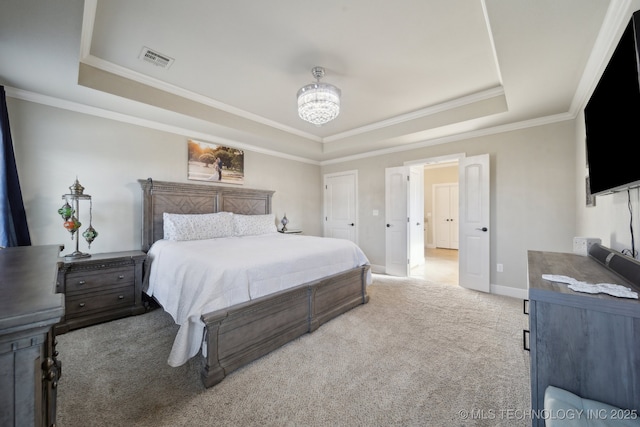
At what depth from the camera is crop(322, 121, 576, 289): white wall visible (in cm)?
313

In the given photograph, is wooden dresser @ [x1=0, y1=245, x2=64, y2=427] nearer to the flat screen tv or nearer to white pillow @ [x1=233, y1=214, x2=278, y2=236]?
the flat screen tv

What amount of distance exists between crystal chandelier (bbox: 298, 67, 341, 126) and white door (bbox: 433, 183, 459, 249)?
6.36m

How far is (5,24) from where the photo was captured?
5.47 feet

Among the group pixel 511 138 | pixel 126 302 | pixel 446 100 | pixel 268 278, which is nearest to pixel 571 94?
pixel 511 138

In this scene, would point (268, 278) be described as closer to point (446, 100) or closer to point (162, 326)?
point (162, 326)

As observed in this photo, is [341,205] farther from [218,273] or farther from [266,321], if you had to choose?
[218,273]

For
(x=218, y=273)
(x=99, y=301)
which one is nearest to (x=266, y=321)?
(x=218, y=273)

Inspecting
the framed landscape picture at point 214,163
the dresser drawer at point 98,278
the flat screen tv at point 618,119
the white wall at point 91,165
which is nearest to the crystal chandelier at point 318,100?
the flat screen tv at point 618,119

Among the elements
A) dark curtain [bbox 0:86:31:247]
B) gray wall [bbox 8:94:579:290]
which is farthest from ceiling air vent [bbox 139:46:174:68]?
A: dark curtain [bbox 0:86:31:247]

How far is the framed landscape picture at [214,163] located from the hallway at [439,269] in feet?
12.2

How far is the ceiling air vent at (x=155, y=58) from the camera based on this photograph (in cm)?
236

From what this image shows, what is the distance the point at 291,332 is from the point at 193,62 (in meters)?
2.80

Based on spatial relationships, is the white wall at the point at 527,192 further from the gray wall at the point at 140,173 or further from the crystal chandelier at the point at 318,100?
the crystal chandelier at the point at 318,100

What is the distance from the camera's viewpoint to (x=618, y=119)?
1.36 meters
